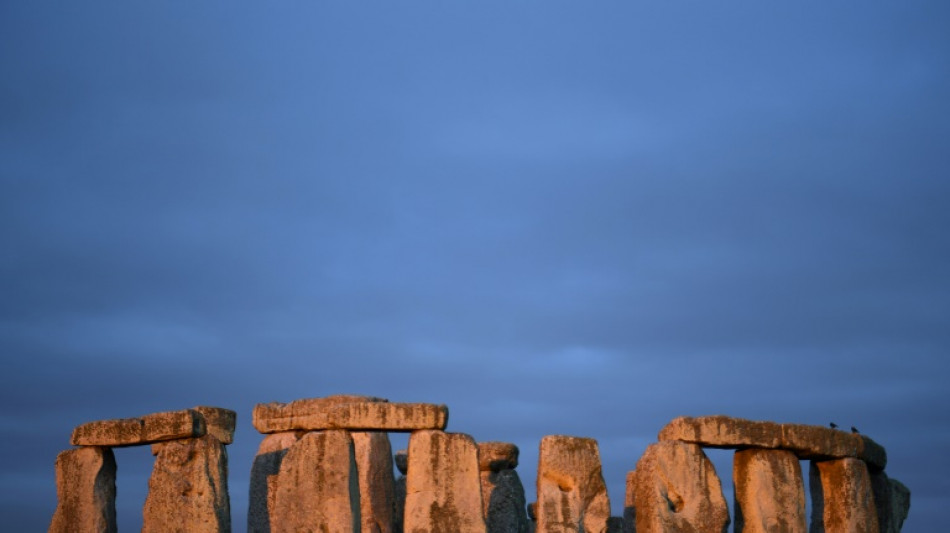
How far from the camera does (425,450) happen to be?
19266 millimetres

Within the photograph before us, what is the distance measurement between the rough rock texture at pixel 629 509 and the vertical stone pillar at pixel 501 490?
1538 millimetres

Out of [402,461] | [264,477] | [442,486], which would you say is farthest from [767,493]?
[264,477]

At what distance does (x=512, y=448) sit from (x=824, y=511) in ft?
15.1

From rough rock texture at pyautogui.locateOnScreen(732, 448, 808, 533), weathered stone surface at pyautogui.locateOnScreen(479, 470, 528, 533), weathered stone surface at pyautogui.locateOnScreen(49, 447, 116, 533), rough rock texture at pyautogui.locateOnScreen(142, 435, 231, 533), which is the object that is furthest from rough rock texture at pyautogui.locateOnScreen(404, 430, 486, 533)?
weathered stone surface at pyautogui.locateOnScreen(479, 470, 528, 533)

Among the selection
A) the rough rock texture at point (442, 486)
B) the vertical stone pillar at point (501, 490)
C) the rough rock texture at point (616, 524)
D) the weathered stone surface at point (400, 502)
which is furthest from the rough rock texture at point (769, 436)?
the weathered stone surface at point (400, 502)

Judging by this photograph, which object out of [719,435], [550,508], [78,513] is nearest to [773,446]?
[719,435]

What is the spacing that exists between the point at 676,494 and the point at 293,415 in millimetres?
4824

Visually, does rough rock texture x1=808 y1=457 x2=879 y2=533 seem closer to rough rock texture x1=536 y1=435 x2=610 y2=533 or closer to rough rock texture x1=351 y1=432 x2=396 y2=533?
rough rock texture x1=536 y1=435 x2=610 y2=533

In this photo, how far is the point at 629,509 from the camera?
2475 cm

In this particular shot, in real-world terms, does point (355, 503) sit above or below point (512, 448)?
below

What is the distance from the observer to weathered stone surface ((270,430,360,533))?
19109mm

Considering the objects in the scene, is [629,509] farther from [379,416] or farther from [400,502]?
[379,416]

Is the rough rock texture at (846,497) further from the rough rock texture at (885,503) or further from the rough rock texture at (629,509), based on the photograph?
the rough rock texture at (629,509)

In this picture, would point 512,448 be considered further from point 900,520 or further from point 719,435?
point 900,520
